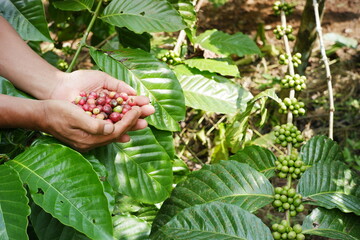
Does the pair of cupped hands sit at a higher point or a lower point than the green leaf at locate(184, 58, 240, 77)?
lower

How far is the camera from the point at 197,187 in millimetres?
1335

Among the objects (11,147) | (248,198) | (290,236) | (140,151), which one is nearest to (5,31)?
(11,147)

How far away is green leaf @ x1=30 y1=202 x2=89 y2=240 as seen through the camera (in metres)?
1.20

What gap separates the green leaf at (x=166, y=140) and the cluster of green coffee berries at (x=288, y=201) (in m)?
0.47

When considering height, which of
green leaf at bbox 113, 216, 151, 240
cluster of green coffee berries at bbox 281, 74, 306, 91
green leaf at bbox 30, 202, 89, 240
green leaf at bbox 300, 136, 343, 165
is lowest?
green leaf at bbox 113, 216, 151, 240

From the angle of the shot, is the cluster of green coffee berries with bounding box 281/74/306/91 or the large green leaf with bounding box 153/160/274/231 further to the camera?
the cluster of green coffee berries with bounding box 281/74/306/91

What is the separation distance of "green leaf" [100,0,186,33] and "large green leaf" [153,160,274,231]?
67cm

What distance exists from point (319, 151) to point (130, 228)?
88 cm

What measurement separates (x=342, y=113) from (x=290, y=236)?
224 centimetres

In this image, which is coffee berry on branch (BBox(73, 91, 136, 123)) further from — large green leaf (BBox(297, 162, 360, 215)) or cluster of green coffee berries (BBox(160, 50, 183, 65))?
large green leaf (BBox(297, 162, 360, 215))

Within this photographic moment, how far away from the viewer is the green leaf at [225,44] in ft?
6.98

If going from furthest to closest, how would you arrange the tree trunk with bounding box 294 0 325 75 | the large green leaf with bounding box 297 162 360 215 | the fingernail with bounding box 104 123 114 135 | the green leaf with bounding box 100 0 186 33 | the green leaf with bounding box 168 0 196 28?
the tree trunk with bounding box 294 0 325 75
the green leaf with bounding box 168 0 196 28
the green leaf with bounding box 100 0 186 33
the large green leaf with bounding box 297 162 360 215
the fingernail with bounding box 104 123 114 135

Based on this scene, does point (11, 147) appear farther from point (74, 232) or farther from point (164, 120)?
point (164, 120)

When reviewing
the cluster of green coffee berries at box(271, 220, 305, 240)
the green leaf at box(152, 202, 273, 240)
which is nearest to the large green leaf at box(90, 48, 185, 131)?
the green leaf at box(152, 202, 273, 240)
